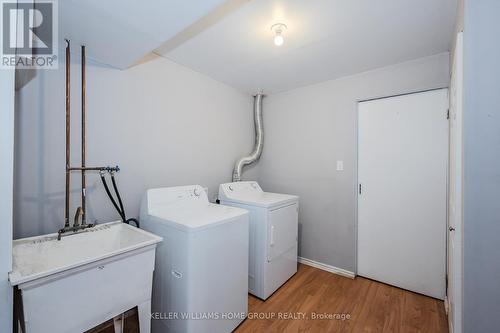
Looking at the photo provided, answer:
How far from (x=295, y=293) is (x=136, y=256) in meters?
1.66

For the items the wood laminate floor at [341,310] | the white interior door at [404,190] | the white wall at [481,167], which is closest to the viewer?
the white wall at [481,167]

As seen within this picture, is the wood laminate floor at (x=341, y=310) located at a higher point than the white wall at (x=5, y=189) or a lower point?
lower

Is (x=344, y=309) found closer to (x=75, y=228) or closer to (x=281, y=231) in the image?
(x=281, y=231)

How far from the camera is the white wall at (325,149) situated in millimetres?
2326

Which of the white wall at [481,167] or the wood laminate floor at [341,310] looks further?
the wood laminate floor at [341,310]

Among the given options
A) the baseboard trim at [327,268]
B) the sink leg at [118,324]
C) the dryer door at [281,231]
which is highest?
the dryer door at [281,231]

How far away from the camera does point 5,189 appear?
33.5 inches

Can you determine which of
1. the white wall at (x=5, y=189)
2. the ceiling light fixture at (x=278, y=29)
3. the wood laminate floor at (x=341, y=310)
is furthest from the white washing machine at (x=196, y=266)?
the ceiling light fixture at (x=278, y=29)

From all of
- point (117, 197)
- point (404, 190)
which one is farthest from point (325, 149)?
point (117, 197)

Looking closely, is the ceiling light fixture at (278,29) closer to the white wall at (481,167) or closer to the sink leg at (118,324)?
the white wall at (481,167)

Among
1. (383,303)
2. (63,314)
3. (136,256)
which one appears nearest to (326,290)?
(383,303)

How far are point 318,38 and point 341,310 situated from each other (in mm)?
2325

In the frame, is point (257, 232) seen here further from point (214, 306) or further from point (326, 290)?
point (326, 290)

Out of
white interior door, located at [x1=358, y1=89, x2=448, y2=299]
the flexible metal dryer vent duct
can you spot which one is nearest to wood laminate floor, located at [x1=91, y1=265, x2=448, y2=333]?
white interior door, located at [x1=358, y1=89, x2=448, y2=299]
